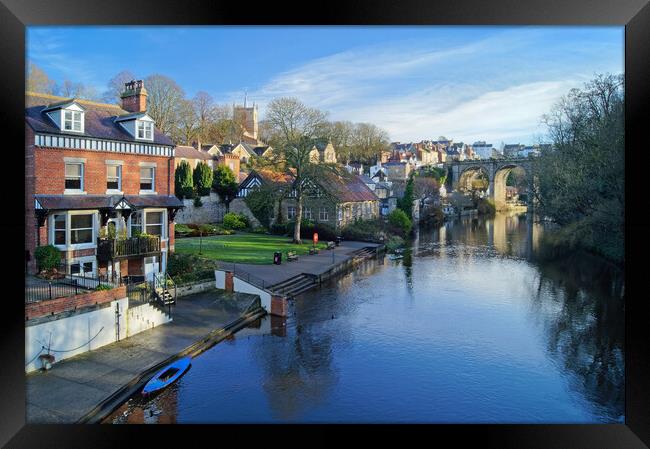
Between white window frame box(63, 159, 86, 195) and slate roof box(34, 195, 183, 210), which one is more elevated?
white window frame box(63, 159, 86, 195)

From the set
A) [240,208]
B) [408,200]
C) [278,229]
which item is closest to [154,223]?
[240,208]

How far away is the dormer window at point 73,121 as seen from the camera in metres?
11.3

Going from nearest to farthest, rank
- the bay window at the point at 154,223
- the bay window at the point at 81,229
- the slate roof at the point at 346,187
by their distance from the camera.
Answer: the bay window at the point at 81,229 < the bay window at the point at 154,223 < the slate roof at the point at 346,187

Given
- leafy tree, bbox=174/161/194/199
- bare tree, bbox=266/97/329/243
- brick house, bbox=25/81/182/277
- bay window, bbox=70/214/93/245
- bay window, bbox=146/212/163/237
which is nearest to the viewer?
brick house, bbox=25/81/182/277

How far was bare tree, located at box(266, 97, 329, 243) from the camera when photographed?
21.4m

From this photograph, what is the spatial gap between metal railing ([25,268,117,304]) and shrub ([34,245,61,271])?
0.97 feet

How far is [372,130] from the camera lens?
34812mm

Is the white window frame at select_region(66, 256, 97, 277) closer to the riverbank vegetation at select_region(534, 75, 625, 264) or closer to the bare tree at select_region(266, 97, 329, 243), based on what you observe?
the bare tree at select_region(266, 97, 329, 243)

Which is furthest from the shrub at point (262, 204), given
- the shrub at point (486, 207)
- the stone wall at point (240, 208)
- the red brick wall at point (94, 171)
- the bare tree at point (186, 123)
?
the shrub at point (486, 207)

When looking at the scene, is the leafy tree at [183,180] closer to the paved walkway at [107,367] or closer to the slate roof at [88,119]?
the slate roof at [88,119]

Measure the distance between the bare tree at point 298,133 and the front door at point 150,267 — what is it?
10073 millimetres

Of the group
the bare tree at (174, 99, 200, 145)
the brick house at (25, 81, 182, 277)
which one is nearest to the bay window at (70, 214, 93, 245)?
the brick house at (25, 81, 182, 277)

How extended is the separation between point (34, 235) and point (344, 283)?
969 centimetres

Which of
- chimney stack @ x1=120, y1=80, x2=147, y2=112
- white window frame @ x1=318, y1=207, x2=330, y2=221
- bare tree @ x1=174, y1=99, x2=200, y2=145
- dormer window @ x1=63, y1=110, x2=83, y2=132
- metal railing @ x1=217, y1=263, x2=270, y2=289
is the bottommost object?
metal railing @ x1=217, y1=263, x2=270, y2=289
